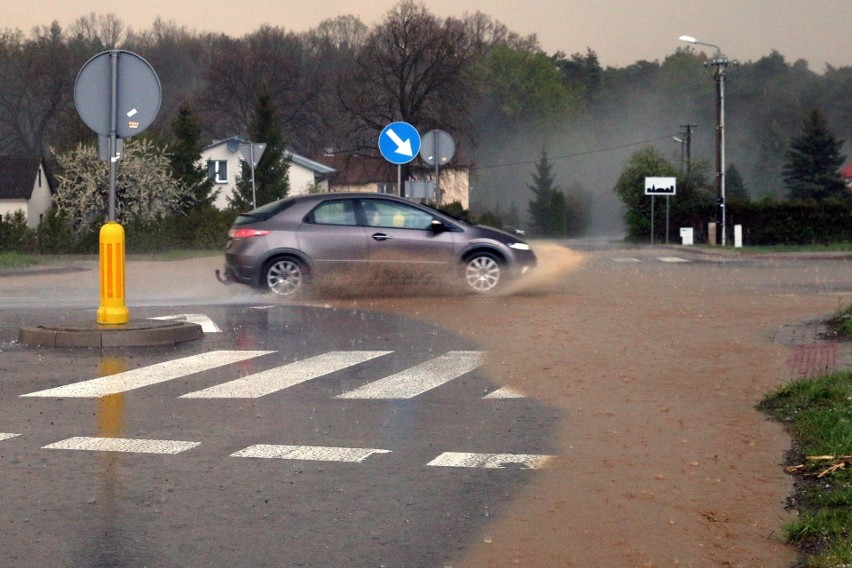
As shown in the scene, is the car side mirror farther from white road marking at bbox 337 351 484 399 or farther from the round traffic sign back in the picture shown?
white road marking at bbox 337 351 484 399

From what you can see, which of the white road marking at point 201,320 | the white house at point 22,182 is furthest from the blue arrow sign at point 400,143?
the white house at point 22,182

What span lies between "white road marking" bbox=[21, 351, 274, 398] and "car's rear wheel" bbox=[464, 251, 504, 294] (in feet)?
21.4

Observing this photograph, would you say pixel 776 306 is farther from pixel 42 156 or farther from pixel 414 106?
pixel 42 156

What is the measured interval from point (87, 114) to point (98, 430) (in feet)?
18.7

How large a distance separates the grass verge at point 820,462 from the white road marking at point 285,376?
3.51m

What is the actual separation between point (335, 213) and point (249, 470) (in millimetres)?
11322

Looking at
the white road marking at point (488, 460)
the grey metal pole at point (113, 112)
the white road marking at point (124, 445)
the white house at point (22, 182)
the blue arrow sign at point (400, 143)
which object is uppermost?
the white house at point (22, 182)

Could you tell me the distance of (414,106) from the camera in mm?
70188

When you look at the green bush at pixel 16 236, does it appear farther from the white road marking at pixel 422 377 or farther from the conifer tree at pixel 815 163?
the conifer tree at pixel 815 163

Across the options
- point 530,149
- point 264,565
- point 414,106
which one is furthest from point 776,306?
point 530,149

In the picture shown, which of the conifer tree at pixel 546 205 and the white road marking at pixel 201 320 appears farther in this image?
the conifer tree at pixel 546 205

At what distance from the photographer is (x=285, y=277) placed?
17.2 metres

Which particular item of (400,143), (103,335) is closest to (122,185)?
(400,143)

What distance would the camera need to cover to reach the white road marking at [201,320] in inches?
511
